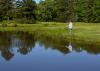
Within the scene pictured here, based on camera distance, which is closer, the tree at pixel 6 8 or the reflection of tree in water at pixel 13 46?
the reflection of tree in water at pixel 13 46

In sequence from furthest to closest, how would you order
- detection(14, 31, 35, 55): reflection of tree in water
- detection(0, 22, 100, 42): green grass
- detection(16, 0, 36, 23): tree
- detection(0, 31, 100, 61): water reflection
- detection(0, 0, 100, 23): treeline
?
detection(16, 0, 36, 23): tree, detection(0, 0, 100, 23): treeline, detection(0, 22, 100, 42): green grass, detection(14, 31, 35, 55): reflection of tree in water, detection(0, 31, 100, 61): water reflection

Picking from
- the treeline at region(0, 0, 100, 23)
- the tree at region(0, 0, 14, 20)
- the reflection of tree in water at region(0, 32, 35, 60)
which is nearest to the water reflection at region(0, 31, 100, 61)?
the reflection of tree in water at region(0, 32, 35, 60)

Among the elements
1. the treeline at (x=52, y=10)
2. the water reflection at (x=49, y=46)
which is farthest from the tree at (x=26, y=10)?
the water reflection at (x=49, y=46)

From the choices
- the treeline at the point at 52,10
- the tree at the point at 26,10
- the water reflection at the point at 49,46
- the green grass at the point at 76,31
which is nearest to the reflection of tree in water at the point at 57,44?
the water reflection at the point at 49,46

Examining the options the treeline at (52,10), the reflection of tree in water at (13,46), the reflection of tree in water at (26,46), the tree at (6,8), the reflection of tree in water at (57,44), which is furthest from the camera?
the tree at (6,8)

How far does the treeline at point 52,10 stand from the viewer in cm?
9412

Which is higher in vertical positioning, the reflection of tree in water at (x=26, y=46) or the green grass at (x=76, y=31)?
the reflection of tree in water at (x=26, y=46)

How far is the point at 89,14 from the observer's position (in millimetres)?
93750

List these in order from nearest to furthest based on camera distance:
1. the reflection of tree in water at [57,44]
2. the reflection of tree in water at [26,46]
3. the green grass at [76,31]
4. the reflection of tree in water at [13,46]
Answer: the reflection of tree in water at [13,46], the reflection of tree in water at [26,46], the reflection of tree in water at [57,44], the green grass at [76,31]

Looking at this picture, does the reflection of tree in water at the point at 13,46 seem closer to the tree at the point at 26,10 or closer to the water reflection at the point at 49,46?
the water reflection at the point at 49,46

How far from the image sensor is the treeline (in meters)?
94.1

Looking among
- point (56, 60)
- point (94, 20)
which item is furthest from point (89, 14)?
point (56, 60)

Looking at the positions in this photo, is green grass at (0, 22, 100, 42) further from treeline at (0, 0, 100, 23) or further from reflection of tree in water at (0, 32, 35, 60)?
treeline at (0, 0, 100, 23)

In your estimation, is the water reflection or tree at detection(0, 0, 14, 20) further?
tree at detection(0, 0, 14, 20)
